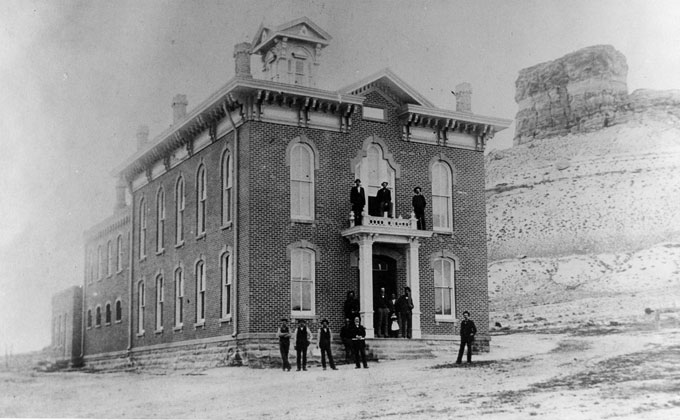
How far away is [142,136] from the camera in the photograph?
107ft

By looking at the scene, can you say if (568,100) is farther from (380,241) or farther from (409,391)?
(409,391)

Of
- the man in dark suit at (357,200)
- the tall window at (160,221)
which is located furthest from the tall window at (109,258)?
the man in dark suit at (357,200)

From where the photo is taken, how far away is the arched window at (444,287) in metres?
27.3

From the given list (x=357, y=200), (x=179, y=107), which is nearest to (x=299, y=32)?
(x=357, y=200)

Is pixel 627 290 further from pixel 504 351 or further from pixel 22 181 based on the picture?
pixel 22 181

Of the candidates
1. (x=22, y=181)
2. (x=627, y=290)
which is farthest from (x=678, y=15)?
(x=627, y=290)

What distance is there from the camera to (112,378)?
25656 mm

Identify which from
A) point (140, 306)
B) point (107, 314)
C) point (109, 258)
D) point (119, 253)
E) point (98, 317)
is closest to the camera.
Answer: point (140, 306)

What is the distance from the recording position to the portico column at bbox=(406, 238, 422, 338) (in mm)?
26062

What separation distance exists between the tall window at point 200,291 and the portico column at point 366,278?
5.42 m

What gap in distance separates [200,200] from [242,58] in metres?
5.25

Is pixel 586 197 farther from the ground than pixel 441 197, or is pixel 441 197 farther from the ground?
pixel 586 197

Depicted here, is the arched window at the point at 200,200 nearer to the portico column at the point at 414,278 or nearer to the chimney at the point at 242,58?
the chimney at the point at 242,58

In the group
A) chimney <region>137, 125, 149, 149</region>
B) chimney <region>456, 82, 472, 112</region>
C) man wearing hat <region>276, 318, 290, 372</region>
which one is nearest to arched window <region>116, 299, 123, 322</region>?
chimney <region>137, 125, 149, 149</region>
